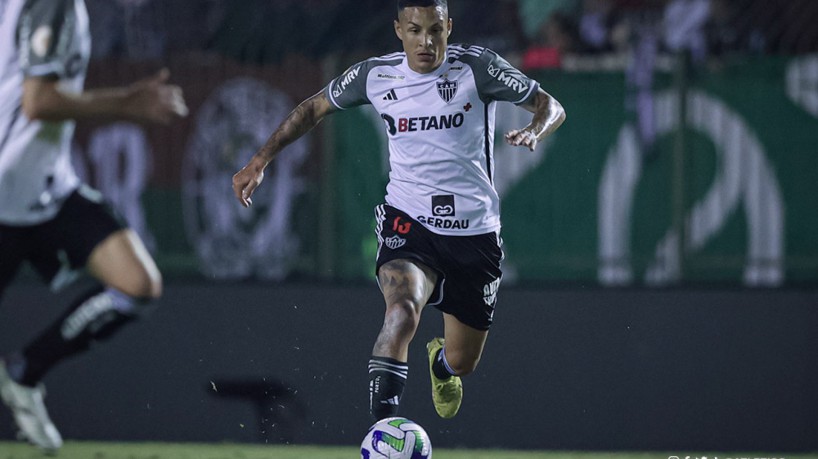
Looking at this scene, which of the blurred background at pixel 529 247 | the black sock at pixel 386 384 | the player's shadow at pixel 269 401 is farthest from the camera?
the player's shadow at pixel 269 401

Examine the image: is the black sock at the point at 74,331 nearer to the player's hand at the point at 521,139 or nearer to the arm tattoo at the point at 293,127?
the arm tattoo at the point at 293,127

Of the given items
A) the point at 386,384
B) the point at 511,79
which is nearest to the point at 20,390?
the point at 386,384

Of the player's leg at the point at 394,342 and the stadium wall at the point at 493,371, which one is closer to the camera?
the player's leg at the point at 394,342

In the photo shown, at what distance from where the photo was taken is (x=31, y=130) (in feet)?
24.6

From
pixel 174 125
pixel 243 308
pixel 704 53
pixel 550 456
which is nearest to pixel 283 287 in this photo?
pixel 243 308

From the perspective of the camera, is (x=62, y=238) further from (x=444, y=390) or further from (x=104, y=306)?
(x=444, y=390)

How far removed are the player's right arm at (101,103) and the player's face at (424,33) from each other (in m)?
1.10

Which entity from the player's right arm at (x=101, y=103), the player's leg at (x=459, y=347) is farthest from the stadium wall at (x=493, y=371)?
the player's right arm at (x=101, y=103)

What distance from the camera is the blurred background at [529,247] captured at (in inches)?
355

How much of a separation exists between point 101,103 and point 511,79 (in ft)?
6.23

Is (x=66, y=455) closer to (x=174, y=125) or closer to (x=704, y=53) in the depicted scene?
(x=174, y=125)

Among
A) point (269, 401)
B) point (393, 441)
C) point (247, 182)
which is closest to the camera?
point (393, 441)

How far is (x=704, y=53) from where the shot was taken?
29.9 ft

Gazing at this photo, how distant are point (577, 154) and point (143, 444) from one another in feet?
10.2
